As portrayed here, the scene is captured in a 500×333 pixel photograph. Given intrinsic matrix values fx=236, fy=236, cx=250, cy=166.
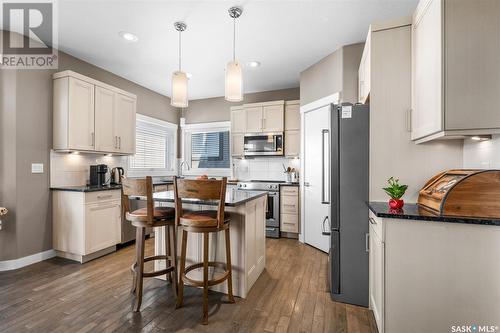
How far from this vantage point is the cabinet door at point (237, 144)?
15.6 feet

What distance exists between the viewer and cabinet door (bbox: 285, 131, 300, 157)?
172 inches

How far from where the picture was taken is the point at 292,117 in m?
4.41

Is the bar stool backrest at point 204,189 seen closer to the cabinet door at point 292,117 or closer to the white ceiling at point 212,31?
the white ceiling at point 212,31

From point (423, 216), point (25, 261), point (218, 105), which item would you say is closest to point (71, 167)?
point (25, 261)

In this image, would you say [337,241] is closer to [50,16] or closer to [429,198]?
[429,198]

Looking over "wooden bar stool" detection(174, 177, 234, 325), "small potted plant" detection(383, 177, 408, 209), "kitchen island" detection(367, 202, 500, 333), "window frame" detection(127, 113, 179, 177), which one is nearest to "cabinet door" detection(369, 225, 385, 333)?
"kitchen island" detection(367, 202, 500, 333)

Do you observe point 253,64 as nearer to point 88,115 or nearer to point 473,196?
point 88,115

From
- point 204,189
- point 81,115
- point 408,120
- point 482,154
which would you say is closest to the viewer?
point 482,154

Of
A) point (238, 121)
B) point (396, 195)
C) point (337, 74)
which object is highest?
point (337, 74)

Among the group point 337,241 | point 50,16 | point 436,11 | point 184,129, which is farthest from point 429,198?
point 184,129

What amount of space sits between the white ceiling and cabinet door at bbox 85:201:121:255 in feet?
6.94

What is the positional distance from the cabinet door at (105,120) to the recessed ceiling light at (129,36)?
0.90 meters

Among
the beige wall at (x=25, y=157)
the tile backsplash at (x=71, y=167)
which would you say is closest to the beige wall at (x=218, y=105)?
the tile backsplash at (x=71, y=167)
